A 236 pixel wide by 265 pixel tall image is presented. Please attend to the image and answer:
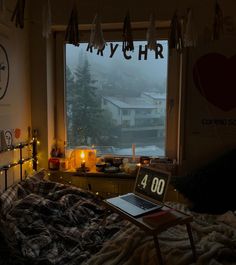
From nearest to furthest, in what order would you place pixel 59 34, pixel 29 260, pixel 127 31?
pixel 29 260, pixel 127 31, pixel 59 34

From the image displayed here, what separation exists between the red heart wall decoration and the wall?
1607 millimetres

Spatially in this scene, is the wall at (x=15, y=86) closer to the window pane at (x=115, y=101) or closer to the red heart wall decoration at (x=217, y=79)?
the window pane at (x=115, y=101)

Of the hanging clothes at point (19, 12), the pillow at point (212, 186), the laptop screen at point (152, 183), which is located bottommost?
the pillow at point (212, 186)

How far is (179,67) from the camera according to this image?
9.01 feet

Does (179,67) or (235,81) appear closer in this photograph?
(235,81)

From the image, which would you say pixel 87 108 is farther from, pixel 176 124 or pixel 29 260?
pixel 29 260

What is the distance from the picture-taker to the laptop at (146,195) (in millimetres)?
1639

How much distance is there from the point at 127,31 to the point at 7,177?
156 centimetres

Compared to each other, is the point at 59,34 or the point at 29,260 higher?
the point at 59,34

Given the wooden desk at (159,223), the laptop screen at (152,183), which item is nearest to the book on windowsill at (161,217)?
the wooden desk at (159,223)

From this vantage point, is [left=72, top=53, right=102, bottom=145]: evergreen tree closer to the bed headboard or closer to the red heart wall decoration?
the bed headboard

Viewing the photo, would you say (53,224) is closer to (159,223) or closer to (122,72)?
(159,223)

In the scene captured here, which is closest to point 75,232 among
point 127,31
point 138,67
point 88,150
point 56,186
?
point 56,186

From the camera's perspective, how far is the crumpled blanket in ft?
5.44
